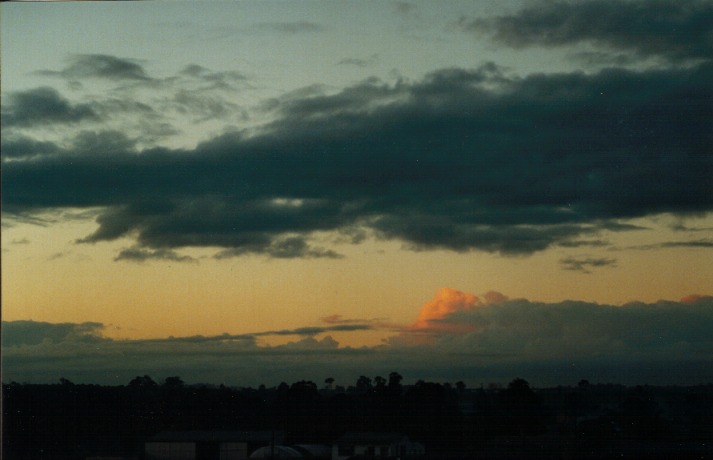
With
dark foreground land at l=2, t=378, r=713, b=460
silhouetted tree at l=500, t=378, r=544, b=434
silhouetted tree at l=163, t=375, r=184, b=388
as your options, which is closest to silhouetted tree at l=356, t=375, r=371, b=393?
dark foreground land at l=2, t=378, r=713, b=460

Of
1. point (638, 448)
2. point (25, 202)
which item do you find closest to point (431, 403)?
point (638, 448)

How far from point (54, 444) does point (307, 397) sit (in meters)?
1.64

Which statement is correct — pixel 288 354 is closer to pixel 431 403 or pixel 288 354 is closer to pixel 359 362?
pixel 359 362

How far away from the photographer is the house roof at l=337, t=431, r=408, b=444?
482cm

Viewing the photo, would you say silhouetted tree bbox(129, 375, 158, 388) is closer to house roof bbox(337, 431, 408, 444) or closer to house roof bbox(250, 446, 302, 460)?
house roof bbox(250, 446, 302, 460)

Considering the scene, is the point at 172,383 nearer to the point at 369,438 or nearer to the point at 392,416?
the point at 369,438

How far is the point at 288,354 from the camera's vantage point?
4891mm

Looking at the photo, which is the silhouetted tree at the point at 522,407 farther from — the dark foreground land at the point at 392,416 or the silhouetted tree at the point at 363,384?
the silhouetted tree at the point at 363,384

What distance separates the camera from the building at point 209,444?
4984mm

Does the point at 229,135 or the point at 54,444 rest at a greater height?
the point at 229,135

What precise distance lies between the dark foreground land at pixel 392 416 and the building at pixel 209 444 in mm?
48

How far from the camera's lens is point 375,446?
15.8 feet

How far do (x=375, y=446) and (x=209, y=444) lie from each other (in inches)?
41.0

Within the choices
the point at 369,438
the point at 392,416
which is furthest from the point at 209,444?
the point at 392,416
